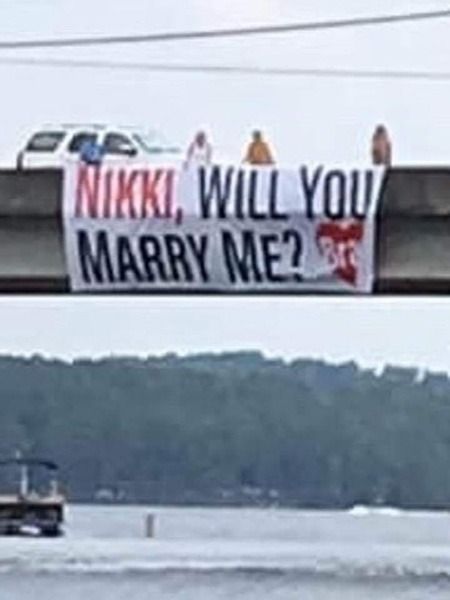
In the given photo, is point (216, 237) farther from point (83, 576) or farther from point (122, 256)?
point (83, 576)

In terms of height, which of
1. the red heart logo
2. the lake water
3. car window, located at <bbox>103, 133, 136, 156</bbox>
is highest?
car window, located at <bbox>103, 133, 136, 156</bbox>

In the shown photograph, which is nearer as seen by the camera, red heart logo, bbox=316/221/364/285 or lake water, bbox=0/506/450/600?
red heart logo, bbox=316/221/364/285

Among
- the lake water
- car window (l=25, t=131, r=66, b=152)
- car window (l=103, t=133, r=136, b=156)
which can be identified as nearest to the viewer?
car window (l=103, t=133, r=136, b=156)

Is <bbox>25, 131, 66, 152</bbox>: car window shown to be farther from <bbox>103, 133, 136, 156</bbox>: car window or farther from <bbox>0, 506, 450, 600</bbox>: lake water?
<bbox>0, 506, 450, 600</bbox>: lake water

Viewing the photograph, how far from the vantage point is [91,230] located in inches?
1272

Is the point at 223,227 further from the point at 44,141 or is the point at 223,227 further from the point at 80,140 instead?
the point at 44,141

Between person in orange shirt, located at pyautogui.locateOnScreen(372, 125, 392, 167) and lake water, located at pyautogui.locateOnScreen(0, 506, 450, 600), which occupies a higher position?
person in orange shirt, located at pyautogui.locateOnScreen(372, 125, 392, 167)

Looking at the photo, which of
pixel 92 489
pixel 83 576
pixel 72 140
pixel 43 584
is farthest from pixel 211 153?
pixel 92 489

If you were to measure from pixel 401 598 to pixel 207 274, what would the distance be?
4.31 metres

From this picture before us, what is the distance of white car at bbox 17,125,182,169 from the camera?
1304 inches

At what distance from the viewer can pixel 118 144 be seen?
3431 cm

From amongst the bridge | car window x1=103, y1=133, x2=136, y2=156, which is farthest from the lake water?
car window x1=103, y1=133, x2=136, y2=156

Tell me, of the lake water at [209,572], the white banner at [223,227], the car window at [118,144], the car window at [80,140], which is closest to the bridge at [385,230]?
the white banner at [223,227]

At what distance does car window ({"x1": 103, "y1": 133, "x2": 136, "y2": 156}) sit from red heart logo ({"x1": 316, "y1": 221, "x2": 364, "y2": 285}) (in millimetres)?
2938
